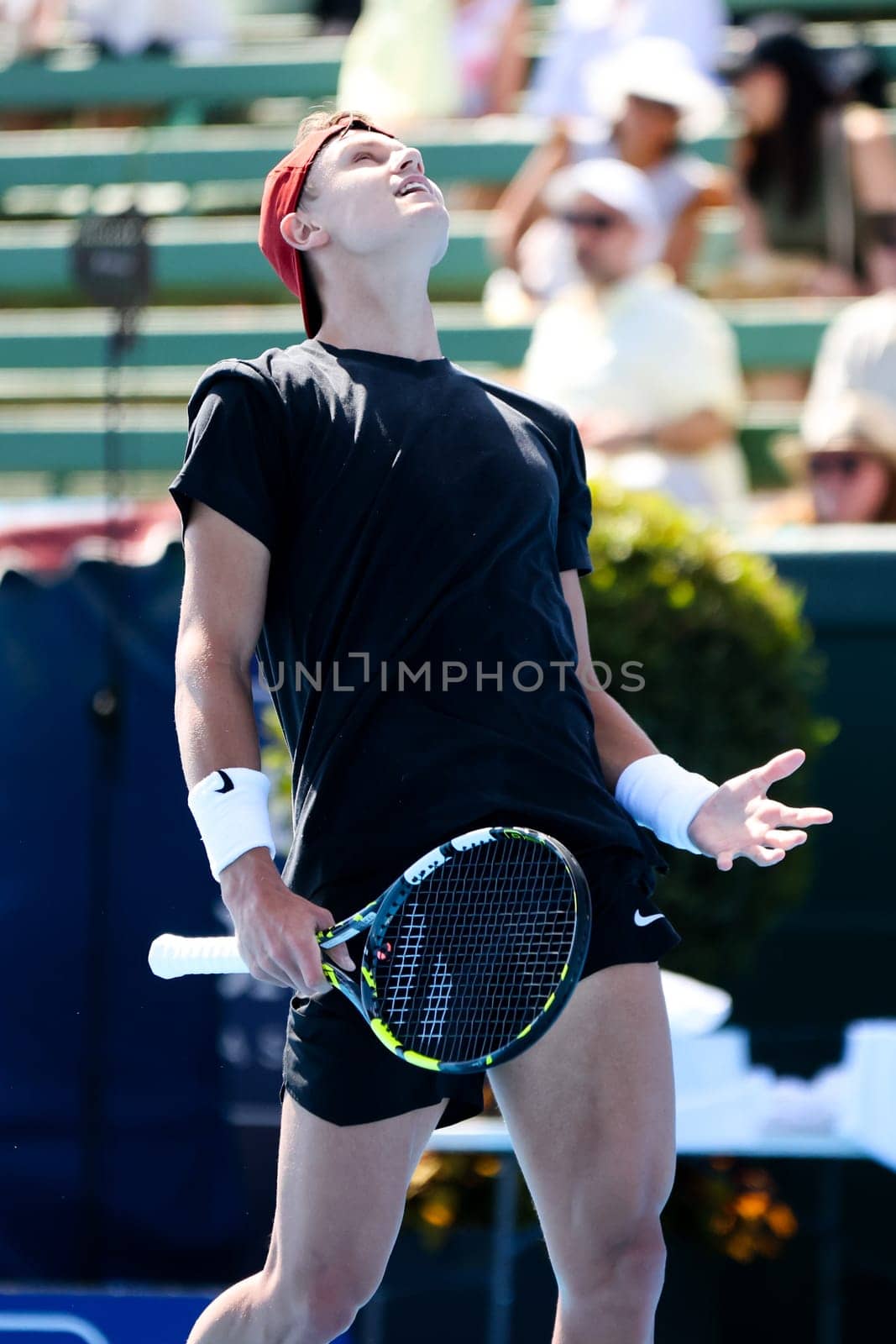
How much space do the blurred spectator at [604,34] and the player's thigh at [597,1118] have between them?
215 inches

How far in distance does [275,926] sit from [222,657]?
1.14 ft

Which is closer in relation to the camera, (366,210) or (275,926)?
(275,926)

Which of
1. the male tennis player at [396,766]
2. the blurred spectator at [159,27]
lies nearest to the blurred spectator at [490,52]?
the blurred spectator at [159,27]

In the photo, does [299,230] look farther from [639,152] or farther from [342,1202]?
[639,152]

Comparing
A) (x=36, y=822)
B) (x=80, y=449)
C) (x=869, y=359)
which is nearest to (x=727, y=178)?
(x=869, y=359)

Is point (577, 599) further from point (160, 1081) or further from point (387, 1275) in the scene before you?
point (387, 1275)

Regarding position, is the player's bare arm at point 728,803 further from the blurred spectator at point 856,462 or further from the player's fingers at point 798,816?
the blurred spectator at point 856,462

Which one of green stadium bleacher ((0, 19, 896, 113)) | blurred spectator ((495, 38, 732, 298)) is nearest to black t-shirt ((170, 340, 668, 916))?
blurred spectator ((495, 38, 732, 298))

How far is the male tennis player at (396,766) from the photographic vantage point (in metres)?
2.23

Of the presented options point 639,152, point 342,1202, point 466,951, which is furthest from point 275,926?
point 639,152

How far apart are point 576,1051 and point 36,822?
202cm

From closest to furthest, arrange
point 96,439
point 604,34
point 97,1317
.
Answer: point 97,1317
point 604,34
point 96,439

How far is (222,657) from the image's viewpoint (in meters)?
2.25

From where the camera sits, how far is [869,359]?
546 cm
